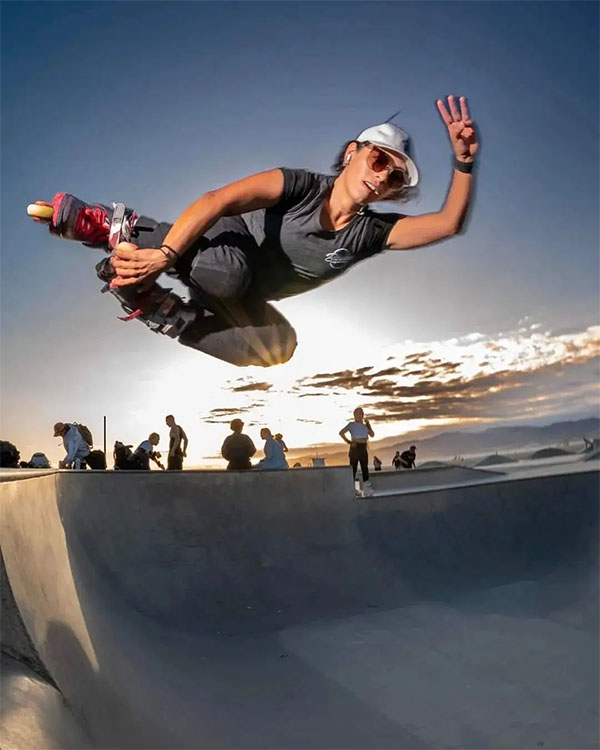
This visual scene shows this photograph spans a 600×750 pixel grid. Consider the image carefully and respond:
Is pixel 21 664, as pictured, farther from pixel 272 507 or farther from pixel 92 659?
pixel 272 507

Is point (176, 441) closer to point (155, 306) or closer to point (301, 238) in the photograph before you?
point (155, 306)

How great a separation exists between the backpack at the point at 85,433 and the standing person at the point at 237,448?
0.53 m

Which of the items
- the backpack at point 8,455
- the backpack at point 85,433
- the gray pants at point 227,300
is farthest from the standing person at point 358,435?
the backpack at point 8,455

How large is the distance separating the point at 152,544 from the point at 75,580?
83 centimetres

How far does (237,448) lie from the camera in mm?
2074

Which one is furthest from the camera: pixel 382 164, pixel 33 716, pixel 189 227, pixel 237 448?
pixel 237 448

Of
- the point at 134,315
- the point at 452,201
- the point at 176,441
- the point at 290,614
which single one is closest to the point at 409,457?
the point at 176,441

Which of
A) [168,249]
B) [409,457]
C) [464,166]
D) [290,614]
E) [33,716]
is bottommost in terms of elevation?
[290,614]

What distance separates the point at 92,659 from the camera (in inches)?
83.9

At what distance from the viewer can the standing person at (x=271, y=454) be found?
1.93 meters

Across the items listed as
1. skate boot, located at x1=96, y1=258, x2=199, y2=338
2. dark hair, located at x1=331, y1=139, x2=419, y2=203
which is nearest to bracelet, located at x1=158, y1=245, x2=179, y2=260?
skate boot, located at x1=96, y1=258, x2=199, y2=338

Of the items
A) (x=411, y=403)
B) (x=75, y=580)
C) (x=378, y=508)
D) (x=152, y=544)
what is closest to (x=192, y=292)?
(x=411, y=403)

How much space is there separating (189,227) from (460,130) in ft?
2.38

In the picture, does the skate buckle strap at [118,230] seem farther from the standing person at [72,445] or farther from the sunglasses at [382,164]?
the standing person at [72,445]
